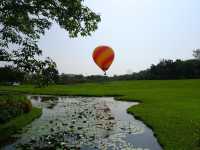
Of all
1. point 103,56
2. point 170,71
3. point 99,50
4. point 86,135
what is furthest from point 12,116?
point 170,71

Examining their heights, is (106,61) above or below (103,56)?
below

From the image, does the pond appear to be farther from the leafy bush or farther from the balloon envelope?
the balloon envelope

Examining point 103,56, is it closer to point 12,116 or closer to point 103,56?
point 103,56

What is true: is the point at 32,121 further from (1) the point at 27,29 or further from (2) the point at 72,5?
(2) the point at 72,5

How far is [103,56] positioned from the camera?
68.9 meters

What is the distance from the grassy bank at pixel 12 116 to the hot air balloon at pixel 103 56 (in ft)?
109

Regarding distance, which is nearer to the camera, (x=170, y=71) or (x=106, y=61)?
(x=106, y=61)

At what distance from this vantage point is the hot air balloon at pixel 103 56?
68.8 metres

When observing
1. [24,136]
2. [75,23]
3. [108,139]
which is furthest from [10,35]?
[108,139]

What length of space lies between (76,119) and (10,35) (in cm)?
1085

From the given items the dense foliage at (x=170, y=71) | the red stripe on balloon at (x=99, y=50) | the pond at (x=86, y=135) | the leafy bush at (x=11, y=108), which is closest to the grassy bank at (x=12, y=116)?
the leafy bush at (x=11, y=108)

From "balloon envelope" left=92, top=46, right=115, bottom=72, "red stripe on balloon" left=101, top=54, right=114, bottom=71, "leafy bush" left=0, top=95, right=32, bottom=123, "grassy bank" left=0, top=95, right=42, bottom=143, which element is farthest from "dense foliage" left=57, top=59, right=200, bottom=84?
"grassy bank" left=0, top=95, right=42, bottom=143

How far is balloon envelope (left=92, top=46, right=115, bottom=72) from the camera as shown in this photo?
68.8 meters

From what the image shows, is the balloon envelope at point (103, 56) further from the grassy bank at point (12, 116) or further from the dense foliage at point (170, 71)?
the dense foliage at point (170, 71)
